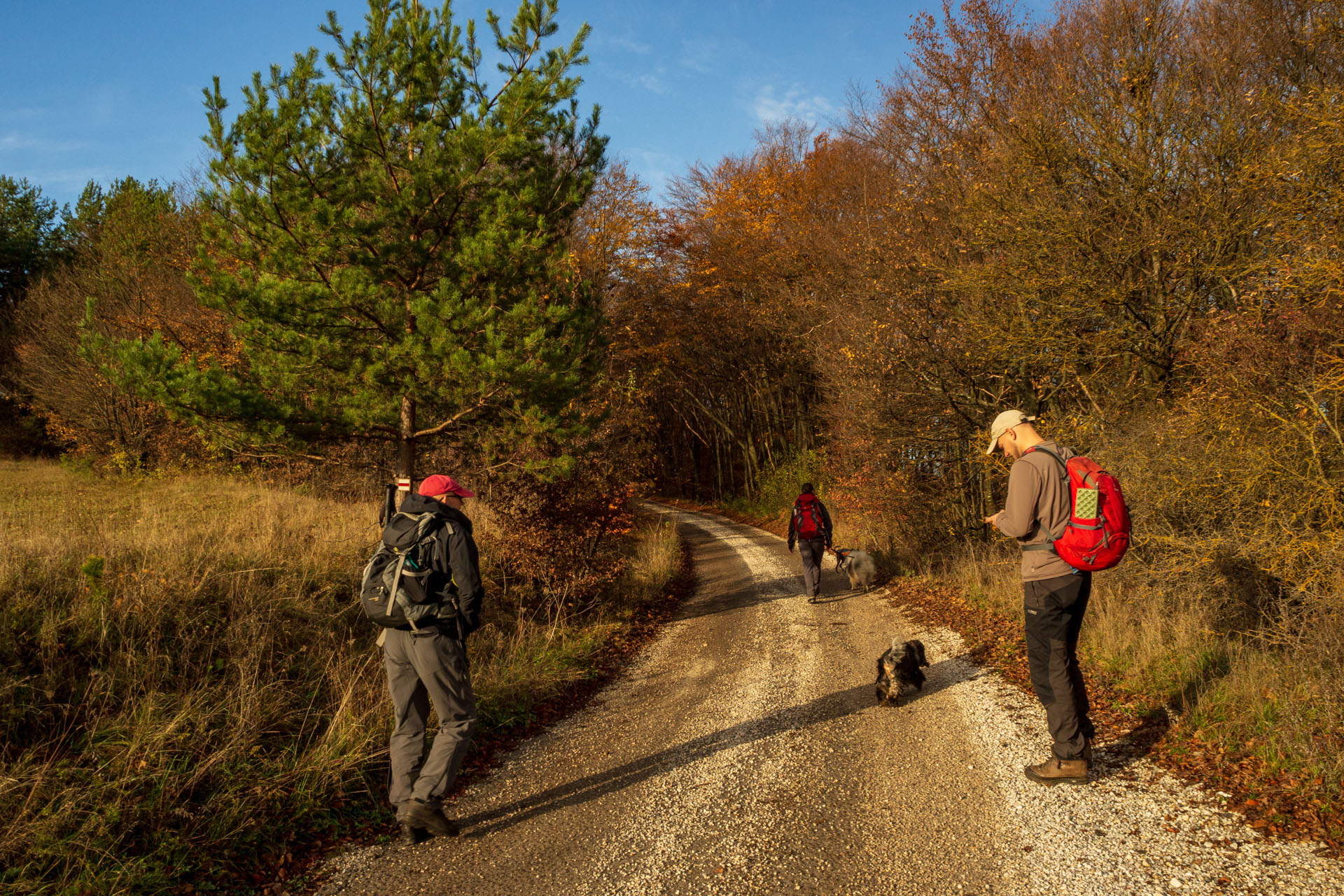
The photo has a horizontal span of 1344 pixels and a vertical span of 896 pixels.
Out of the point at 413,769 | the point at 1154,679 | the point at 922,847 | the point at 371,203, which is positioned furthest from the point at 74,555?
the point at 1154,679

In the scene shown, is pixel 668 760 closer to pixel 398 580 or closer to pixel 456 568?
pixel 456 568

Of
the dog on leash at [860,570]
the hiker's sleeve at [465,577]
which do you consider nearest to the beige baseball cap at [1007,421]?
the hiker's sleeve at [465,577]

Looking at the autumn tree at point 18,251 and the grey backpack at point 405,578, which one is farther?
the autumn tree at point 18,251

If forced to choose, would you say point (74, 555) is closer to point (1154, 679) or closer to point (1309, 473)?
point (1154, 679)

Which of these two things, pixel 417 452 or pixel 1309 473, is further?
pixel 417 452

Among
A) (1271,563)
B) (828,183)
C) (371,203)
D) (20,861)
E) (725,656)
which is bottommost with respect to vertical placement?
(725,656)

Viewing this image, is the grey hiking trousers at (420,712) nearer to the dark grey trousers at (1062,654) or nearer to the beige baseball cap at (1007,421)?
the dark grey trousers at (1062,654)

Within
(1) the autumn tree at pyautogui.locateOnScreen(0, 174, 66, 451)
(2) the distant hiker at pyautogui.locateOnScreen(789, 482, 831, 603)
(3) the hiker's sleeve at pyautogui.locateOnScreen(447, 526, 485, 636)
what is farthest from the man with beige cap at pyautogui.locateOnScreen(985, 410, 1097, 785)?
(1) the autumn tree at pyautogui.locateOnScreen(0, 174, 66, 451)

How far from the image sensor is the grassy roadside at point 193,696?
3857mm

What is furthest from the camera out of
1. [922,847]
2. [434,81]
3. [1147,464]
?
[434,81]

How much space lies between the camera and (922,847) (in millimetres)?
3910

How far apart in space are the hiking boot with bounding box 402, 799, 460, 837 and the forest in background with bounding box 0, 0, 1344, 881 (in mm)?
5008

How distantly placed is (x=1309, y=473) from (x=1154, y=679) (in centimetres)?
280

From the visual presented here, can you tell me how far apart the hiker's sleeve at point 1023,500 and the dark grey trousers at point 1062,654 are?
1.25 ft
